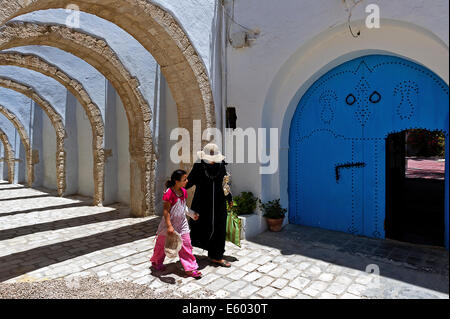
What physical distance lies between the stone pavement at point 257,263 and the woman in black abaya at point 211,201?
0.28 m

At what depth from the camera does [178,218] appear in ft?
11.5

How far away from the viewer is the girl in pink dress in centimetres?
342

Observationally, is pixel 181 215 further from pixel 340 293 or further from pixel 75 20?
pixel 75 20

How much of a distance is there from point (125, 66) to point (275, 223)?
450 centimetres

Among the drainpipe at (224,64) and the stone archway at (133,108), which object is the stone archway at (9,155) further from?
the drainpipe at (224,64)

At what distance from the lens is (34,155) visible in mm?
12297

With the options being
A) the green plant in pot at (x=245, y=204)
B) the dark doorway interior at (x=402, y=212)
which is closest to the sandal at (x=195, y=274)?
the green plant in pot at (x=245, y=204)

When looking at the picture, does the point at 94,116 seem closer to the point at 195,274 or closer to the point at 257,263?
the point at 195,274

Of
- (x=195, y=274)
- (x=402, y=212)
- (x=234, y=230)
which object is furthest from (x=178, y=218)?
(x=402, y=212)

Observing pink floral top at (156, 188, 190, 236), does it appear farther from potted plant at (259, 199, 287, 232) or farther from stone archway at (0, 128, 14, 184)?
stone archway at (0, 128, 14, 184)

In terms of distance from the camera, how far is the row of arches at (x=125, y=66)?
452 centimetres

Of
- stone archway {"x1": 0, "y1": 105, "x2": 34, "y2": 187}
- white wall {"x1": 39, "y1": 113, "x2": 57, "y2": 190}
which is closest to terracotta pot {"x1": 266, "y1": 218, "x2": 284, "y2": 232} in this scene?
white wall {"x1": 39, "y1": 113, "x2": 57, "y2": 190}

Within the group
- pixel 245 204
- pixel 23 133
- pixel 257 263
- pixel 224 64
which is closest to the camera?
pixel 257 263
